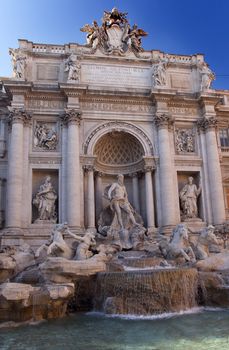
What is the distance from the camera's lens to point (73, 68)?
19.0 metres

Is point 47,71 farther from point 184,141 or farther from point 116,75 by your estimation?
point 184,141

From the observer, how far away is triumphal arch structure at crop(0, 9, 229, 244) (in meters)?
17.5

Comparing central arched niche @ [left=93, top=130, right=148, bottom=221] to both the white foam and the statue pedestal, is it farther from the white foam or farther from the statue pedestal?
the white foam

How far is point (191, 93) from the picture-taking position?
20.5 metres

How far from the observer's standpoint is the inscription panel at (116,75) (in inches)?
781

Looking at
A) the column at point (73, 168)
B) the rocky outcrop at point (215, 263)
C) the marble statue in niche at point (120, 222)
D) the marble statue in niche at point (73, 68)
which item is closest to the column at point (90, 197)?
the marble statue in niche at point (120, 222)

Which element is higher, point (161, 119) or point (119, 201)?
point (161, 119)

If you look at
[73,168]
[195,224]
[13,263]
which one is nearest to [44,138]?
[73,168]

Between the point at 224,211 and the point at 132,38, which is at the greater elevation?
the point at 132,38

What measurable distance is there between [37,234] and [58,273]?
18.4ft

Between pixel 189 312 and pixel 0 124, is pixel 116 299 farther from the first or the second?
pixel 0 124

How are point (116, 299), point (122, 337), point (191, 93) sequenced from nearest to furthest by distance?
point (122, 337) → point (116, 299) → point (191, 93)

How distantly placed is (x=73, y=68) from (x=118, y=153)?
5.40 metres

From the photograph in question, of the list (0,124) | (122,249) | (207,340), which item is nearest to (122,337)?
(207,340)
